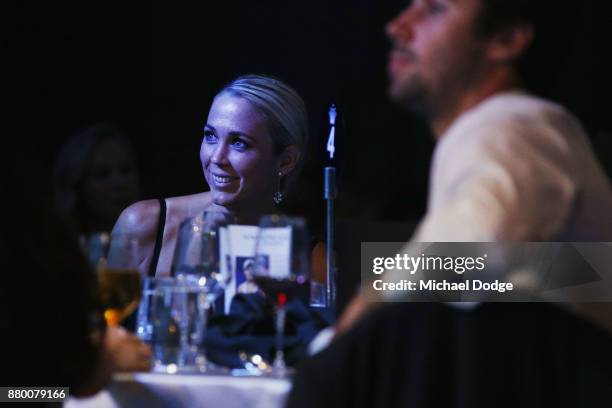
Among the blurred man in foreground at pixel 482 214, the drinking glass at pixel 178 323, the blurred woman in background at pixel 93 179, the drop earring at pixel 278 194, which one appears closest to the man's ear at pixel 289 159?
the drop earring at pixel 278 194

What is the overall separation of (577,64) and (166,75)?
1.86m

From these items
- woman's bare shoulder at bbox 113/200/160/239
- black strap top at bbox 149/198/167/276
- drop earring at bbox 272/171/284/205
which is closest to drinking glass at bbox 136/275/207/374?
black strap top at bbox 149/198/167/276

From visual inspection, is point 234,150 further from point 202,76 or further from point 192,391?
point 192,391

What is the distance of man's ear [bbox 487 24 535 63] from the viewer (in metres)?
1.72

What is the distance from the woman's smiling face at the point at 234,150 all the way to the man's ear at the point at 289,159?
11 cm

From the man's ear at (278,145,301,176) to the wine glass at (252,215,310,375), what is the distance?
1.59 m

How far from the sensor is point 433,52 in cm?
174

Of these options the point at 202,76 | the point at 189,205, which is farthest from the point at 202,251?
the point at 202,76

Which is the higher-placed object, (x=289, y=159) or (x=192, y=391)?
(x=289, y=159)

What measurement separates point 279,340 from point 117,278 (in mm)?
312

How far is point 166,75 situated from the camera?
4.57 m

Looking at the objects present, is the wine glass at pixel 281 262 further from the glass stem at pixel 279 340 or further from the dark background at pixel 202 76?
the dark background at pixel 202 76

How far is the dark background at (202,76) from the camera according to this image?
4066 millimetres

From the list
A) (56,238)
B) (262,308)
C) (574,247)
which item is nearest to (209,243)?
(262,308)
